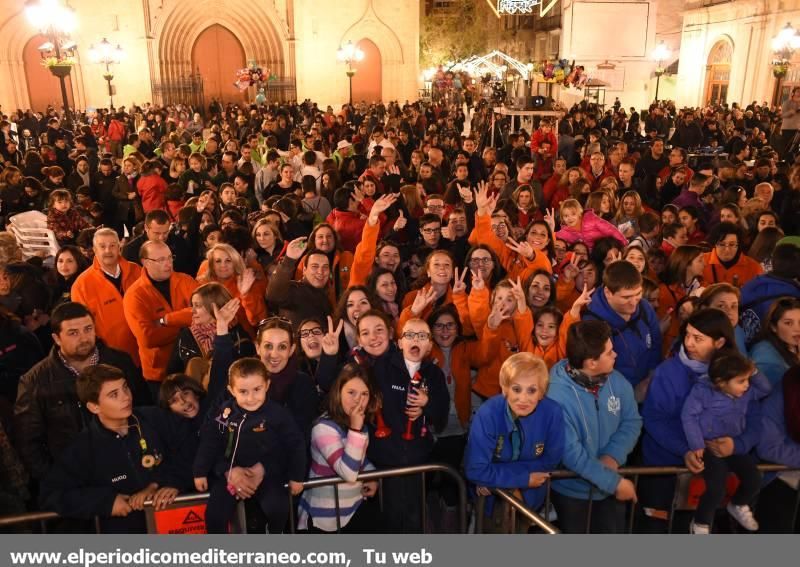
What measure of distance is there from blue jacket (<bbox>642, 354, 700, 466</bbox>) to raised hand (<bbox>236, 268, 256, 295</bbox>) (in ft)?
9.65

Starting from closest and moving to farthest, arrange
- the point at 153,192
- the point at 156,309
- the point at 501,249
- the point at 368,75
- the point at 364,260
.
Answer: the point at 156,309, the point at 364,260, the point at 501,249, the point at 153,192, the point at 368,75

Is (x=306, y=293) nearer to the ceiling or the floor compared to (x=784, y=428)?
nearer to the ceiling

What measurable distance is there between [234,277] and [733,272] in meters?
4.19

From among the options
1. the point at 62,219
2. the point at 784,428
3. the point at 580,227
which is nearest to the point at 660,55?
the point at 580,227

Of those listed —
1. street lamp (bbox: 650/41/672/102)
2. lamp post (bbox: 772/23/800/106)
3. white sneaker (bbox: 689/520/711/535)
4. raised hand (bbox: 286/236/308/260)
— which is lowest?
white sneaker (bbox: 689/520/711/535)

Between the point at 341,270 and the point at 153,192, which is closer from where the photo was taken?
the point at 341,270

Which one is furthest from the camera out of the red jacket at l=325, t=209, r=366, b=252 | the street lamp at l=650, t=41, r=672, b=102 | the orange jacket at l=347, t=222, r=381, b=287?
the street lamp at l=650, t=41, r=672, b=102

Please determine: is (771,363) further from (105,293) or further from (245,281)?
(105,293)

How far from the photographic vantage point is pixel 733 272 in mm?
5289

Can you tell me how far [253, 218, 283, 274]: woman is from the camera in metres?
5.92

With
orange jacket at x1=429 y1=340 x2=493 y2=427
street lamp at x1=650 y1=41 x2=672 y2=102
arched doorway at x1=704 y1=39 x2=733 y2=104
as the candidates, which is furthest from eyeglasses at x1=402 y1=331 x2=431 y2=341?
arched doorway at x1=704 y1=39 x2=733 y2=104

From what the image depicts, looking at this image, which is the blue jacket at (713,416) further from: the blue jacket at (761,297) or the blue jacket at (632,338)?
the blue jacket at (761,297)

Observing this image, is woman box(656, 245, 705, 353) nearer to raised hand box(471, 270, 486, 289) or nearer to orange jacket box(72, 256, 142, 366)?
raised hand box(471, 270, 486, 289)
